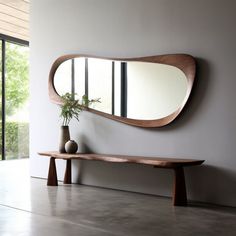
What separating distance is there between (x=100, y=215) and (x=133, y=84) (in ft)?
5.70

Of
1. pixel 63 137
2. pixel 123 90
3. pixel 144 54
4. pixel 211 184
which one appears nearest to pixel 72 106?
pixel 63 137

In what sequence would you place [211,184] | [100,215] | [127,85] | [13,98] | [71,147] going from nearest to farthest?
[100,215] → [211,184] → [127,85] → [71,147] → [13,98]

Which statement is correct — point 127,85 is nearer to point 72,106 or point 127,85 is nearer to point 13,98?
point 72,106

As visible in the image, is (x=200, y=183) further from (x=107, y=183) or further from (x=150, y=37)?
(x=150, y=37)

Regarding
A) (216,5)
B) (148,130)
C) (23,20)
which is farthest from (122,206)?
(23,20)

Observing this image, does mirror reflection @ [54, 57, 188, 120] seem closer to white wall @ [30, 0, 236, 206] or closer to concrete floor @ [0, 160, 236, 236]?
white wall @ [30, 0, 236, 206]

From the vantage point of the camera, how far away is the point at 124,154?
15.0 ft

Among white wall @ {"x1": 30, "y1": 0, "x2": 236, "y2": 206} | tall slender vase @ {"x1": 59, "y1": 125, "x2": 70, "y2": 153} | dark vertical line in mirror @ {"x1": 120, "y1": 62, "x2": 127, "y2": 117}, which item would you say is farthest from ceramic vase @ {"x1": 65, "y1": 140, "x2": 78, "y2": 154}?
dark vertical line in mirror @ {"x1": 120, "y1": 62, "x2": 127, "y2": 117}

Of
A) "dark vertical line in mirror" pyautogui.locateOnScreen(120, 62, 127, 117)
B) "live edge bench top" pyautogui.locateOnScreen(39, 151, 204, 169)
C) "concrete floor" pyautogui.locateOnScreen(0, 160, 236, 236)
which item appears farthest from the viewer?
"dark vertical line in mirror" pyautogui.locateOnScreen(120, 62, 127, 117)

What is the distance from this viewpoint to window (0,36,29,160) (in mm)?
7723

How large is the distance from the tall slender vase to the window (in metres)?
3.21

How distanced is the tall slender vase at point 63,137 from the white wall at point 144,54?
0.22 metres

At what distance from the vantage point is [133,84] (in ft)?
14.7

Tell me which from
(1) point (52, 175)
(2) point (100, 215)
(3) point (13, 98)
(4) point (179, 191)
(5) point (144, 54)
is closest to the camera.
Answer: (2) point (100, 215)
